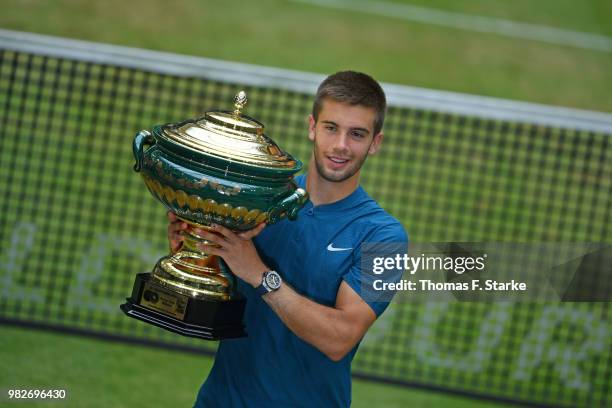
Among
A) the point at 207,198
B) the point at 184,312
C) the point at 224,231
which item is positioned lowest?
the point at 184,312

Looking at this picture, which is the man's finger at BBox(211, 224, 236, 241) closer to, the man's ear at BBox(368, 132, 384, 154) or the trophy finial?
the trophy finial

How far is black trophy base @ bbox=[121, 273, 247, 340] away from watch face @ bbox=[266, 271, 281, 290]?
222 millimetres

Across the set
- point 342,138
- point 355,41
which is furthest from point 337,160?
point 355,41

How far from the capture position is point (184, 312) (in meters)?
3.27

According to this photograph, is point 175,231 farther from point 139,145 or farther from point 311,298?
point 311,298

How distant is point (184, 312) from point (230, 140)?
536 millimetres

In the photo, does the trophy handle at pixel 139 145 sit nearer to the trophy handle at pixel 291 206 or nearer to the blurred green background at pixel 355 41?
the trophy handle at pixel 291 206

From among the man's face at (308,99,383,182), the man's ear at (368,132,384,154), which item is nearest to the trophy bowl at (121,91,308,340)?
the man's face at (308,99,383,182)

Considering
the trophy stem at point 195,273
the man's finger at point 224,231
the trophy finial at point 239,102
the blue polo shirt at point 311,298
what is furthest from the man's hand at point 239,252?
the trophy finial at point 239,102

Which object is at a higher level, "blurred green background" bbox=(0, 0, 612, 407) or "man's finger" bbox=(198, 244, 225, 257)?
"man's finger" bbox=(198, 244, 225, 257)

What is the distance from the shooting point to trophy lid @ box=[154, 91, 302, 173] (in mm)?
3100

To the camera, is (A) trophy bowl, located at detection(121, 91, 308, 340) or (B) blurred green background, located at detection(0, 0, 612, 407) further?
(B) blurred green background, located at detection(0, 0, 612, 407)

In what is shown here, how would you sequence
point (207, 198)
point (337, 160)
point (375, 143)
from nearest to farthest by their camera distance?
point (207, 198) < point (337, 160) < point (375, 143)

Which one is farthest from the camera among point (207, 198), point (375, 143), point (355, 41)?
point (355, 41)
